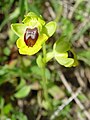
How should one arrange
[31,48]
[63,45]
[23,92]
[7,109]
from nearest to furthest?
[31,48] < [63,45] < [7,109] < [23,92]

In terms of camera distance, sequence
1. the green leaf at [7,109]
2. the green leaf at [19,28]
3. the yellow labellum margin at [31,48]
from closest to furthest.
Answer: the yellow labellum margin at [31,48], the green leaf at [19,28], the green leaf at [7,109]

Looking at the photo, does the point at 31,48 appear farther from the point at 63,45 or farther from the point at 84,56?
the point at 84,56

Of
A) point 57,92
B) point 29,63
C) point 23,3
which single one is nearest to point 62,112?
point 57,92

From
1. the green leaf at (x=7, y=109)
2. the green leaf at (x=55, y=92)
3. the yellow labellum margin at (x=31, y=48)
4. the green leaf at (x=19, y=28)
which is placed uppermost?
the green leaf at (x=19, y=28)


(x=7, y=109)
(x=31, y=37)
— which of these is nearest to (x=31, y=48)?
(x=31, y=37)

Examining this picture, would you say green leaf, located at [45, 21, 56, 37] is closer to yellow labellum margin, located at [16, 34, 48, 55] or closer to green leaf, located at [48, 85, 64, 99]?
yellow labellum margin, located at [16, 34, 48, 55]

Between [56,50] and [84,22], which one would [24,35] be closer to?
[56,50]

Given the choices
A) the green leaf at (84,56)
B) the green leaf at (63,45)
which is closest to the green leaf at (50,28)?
the green leaf at (63,45)

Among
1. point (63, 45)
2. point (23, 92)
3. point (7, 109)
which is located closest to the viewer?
point (63, 45)

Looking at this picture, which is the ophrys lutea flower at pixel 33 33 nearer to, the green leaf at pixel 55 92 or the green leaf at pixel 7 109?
the green leaf at pixel 7 109
